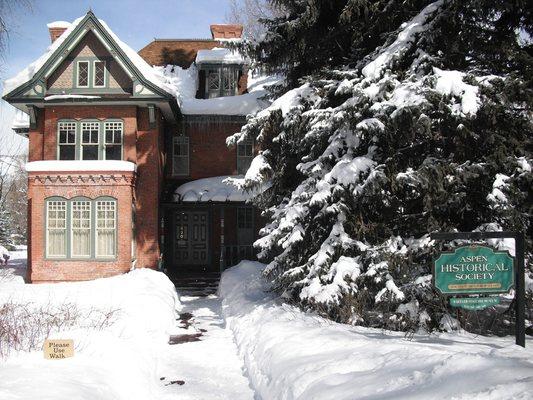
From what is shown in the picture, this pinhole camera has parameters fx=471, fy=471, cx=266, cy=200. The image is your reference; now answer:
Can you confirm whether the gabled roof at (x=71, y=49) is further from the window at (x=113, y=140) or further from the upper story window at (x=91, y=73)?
the window at (x=113, y=140)

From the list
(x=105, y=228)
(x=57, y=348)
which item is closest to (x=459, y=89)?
(x=57, y=348)

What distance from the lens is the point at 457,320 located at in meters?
7.99

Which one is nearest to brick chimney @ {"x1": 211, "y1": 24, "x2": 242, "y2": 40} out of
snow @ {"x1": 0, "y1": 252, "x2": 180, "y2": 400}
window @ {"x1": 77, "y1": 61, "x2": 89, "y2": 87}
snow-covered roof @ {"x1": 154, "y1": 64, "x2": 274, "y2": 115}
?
snow-covered roof @ {"x1": 154, "y1": 64, "x2": 274, "y2": 115}

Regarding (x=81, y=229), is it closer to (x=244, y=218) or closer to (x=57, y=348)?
(x=244, y=218)

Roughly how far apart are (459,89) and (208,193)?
42.0 ft

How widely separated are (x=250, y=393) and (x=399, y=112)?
4842 mm

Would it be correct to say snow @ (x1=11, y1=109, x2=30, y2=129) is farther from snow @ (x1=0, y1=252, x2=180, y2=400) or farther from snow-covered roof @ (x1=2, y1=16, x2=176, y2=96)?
snow @ (x1=0, y1=252, x2=180, y2=400)

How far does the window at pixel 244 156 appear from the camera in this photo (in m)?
20.8

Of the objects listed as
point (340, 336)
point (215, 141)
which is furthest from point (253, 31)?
point (340, 336)

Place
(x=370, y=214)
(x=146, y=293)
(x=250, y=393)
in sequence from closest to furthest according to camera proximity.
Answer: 1. (x=250, y=393)
2. (x=370, y=214)
3. (x=146, y=293)

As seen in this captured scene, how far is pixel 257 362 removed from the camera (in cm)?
693

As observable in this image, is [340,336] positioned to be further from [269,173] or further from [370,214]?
[269,173]

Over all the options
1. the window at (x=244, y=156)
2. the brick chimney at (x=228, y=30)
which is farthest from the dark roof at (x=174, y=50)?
the window at (x=244, y=156)

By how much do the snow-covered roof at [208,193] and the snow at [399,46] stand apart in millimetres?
10668
